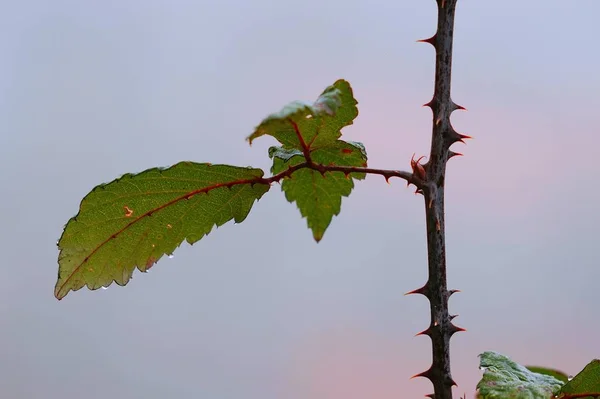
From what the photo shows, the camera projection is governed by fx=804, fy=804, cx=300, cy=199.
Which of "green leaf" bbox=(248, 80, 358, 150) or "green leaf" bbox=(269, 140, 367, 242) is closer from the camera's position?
"green leaf" bbox=(248, 80, 358, 150)

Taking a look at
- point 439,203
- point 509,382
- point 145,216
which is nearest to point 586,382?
point 509,382

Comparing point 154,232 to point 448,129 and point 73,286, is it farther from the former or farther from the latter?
point 448,129

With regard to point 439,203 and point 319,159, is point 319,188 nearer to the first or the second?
point 319,159

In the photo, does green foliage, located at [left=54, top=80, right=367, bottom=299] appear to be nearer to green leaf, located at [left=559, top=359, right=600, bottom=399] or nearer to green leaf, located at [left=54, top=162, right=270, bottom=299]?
green leaf, located at [left=54, top=162, right=270, bottom=299]

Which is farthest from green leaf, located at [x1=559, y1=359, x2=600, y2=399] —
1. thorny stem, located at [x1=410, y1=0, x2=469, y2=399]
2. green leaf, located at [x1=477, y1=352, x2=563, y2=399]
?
thorny stem, located at [x1=410, y1=0, x2=469, y2=399]

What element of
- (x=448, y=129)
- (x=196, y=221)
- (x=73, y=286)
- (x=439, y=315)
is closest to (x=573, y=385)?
(x=439, y=315)

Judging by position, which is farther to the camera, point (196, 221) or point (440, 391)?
point (196, 221)
